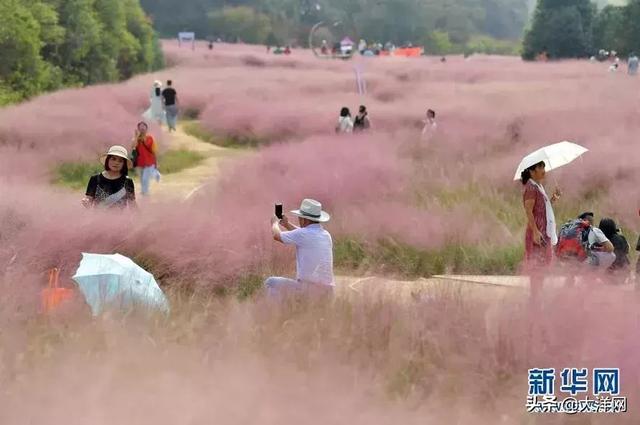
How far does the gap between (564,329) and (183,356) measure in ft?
7.28

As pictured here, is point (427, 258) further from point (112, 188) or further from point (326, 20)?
point (326, 20)

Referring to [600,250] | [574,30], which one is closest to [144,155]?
[600,250]

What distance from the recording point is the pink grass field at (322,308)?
4.68 metres

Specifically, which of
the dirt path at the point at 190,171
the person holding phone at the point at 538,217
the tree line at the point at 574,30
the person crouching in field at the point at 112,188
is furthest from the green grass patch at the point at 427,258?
the tree line at the point at 574,30

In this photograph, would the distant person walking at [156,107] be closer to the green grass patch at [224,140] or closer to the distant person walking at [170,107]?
the distant person walking at [170,107]

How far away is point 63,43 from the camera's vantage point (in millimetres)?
33500

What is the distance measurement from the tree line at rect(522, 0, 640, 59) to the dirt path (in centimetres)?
3210

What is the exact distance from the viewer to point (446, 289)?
257 inches

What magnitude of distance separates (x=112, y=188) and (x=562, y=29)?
48719mm

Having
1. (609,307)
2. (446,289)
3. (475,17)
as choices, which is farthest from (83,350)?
(475,17)

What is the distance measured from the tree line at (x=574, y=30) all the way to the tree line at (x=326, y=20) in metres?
31.0

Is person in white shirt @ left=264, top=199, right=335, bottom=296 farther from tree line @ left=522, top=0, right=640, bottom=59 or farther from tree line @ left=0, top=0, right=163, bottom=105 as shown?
tree line @ left=522, top=0, right=640, bottom=59

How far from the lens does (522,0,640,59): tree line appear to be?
52031 millimetres

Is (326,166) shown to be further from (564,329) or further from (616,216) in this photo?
(564,329)
